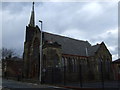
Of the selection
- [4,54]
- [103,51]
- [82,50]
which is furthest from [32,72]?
[4,54]

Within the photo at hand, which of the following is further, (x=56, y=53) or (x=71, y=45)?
(x=71, y=45)

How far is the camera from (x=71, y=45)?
5181 cm

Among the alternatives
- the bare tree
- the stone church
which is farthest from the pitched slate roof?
the bare tree

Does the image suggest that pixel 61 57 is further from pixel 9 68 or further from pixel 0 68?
pixel 0 68

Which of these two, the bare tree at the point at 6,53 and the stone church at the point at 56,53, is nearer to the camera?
the stone church at the point at 56,53

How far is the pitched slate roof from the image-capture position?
153 ft

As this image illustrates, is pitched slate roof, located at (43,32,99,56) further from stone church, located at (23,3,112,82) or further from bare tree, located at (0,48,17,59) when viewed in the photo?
bare tree, located at (0,48,17,59)

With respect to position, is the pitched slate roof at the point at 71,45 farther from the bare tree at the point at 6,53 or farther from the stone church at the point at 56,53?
the bare tree at the point at 6,53

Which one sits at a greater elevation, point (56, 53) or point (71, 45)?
point (71, 45)

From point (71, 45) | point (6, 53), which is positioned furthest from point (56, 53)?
point (6, 53)

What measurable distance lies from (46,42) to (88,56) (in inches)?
591

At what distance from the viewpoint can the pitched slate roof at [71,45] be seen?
46706mm

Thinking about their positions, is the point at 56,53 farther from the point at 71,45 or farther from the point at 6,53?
the point at 6,53

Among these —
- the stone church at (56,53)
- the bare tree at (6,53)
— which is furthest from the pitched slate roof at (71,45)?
the bare tree at (6,53)
